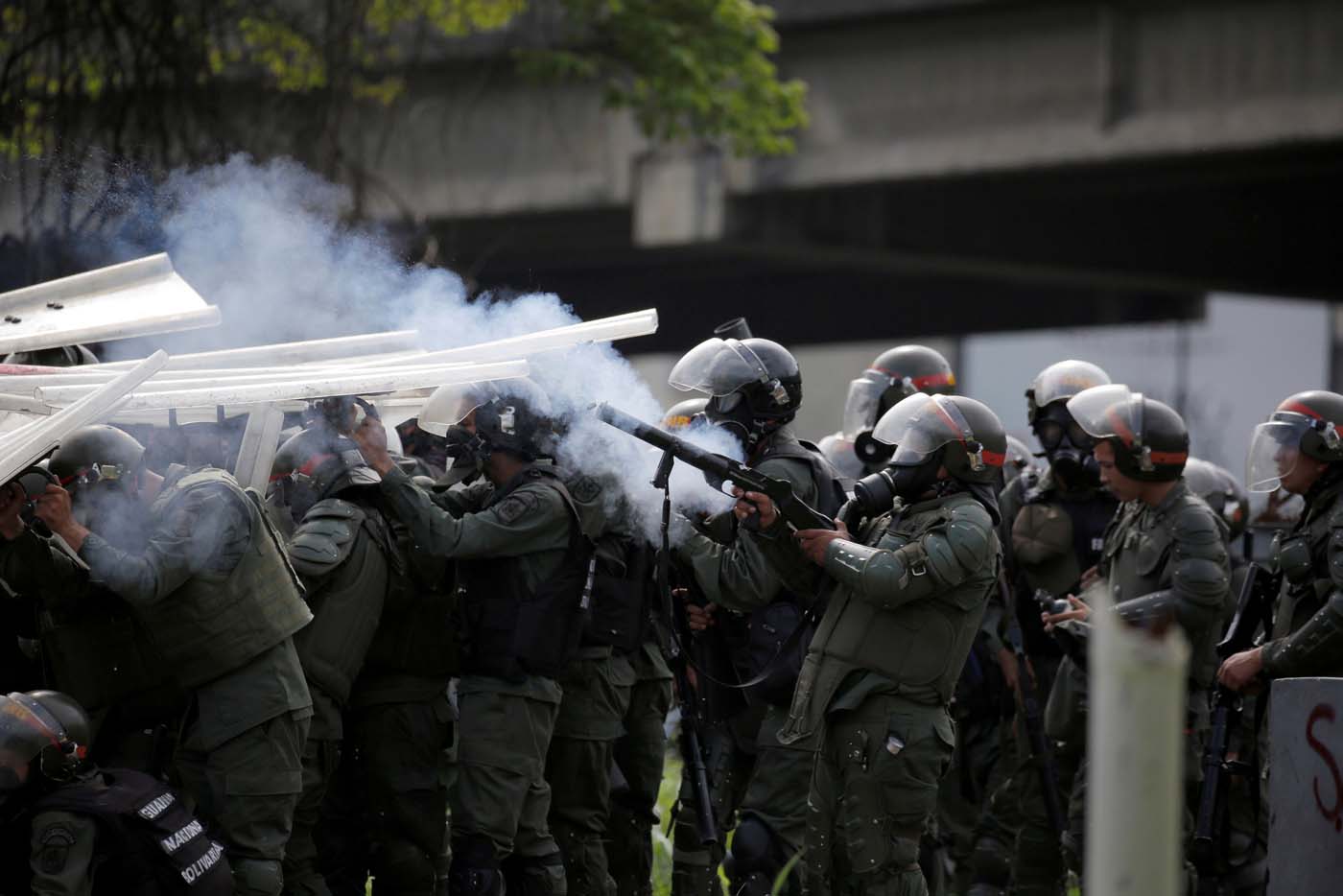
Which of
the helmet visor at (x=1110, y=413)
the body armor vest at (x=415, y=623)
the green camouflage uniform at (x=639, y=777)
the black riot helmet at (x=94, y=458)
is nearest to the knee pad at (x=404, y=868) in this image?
the body armor vest at (x=415, y=623)

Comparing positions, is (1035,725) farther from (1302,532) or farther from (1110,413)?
(1302,532)

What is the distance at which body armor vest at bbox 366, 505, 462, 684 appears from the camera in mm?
6863

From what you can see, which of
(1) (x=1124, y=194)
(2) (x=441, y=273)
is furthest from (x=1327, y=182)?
(2) (x=441, y=273)

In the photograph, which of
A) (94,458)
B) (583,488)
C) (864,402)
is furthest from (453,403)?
(864,402)

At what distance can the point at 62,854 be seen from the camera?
510 centimetres

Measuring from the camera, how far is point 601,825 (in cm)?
718

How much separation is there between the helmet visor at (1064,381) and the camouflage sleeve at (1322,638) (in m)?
1.81

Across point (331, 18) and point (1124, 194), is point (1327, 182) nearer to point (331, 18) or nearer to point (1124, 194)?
point (1124, 194)

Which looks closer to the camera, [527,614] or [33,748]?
[33,748]

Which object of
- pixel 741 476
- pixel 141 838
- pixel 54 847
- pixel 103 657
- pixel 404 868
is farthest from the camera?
pixel 404 868

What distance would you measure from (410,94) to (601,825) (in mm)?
12376

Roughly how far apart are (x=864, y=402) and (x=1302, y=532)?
2363mm

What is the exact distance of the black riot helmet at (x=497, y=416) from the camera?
6.70 metres

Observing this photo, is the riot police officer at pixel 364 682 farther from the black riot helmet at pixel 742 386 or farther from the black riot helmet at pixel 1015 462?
the black riot helmet at pixel 1015 462
